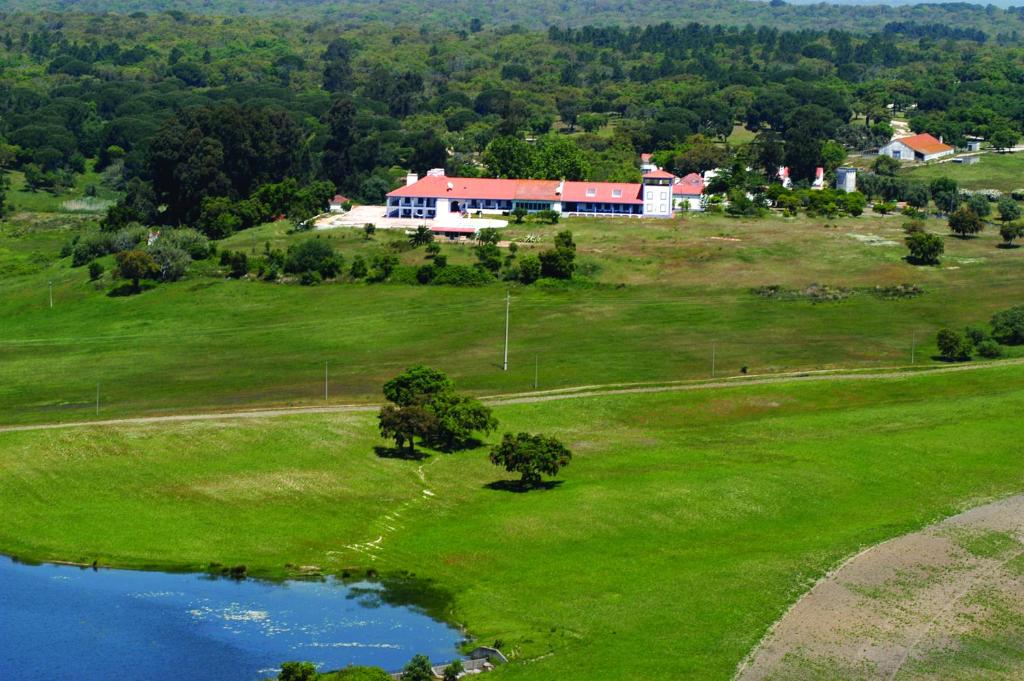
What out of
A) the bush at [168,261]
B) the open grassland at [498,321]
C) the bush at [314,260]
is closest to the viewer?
the open grassland at [498,321]

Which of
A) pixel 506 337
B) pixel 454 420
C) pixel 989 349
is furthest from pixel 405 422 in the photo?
pixel 989 349

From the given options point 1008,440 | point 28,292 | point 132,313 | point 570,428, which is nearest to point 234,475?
point 570,428

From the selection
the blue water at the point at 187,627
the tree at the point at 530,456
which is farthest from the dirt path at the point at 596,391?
the blue water at the point at 187,627

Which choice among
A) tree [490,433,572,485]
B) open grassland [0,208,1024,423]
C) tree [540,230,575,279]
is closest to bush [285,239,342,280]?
open grassland [0,208,1024,423]

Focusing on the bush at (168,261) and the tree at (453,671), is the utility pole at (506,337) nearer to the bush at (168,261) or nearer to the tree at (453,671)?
the bush at (168,261)

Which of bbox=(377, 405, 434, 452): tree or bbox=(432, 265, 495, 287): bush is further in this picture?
bbox=(432, 265, 495, 287): bush

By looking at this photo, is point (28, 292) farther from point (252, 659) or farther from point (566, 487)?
point (252, 659)

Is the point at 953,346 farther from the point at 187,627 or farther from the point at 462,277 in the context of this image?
the point at 187,627

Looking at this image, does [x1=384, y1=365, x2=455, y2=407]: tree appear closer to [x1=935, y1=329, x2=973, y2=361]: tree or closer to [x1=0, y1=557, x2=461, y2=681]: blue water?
[x1=0, y1=557, x2=461, y2=681]: blue water

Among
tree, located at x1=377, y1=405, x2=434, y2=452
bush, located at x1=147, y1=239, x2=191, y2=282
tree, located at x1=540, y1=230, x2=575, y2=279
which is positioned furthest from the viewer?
bush, located at x1=147, y1=239, x2=191, y2=282
